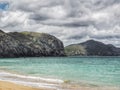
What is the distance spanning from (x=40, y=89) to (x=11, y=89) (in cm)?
364

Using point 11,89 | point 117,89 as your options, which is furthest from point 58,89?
point 117,89

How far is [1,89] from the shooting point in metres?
23.7

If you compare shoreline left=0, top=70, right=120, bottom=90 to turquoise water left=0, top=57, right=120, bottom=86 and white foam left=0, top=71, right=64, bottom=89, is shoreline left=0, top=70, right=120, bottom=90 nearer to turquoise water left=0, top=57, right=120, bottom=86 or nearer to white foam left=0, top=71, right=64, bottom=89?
white foam left=0, top=71, right=64, bottom=89

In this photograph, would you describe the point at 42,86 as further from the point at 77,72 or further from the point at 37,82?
the point at 77,72

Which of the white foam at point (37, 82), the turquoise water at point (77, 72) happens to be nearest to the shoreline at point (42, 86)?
the white foam at point (37, 82)

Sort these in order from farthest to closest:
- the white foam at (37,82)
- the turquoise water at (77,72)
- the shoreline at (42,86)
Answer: the turquoise water at (77,72)
the white foam at (37,82)
the shoreline at (42,86)

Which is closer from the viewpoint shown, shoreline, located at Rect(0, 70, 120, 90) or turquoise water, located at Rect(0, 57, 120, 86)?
shoreline, located at Rect(0, 70, 120, 90)

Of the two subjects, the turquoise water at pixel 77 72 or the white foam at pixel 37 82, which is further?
the turquoise water at pixel 77 72

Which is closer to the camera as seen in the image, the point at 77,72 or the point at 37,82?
the point at 37,82

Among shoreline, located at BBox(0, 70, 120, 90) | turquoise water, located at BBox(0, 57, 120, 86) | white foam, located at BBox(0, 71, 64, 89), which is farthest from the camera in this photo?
turquoise water, located at BBox(0, 57, 120, 86)

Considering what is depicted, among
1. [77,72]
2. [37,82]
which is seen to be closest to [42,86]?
[37,82]

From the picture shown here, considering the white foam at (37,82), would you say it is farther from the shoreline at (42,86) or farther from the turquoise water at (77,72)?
the turquoise water at (77,72)

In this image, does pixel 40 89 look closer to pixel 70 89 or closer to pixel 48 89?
pixel 48 89

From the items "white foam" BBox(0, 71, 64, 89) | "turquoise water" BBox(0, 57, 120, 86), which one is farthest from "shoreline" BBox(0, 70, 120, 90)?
"turquoise water" BBox(0, 57, 120, 86)
